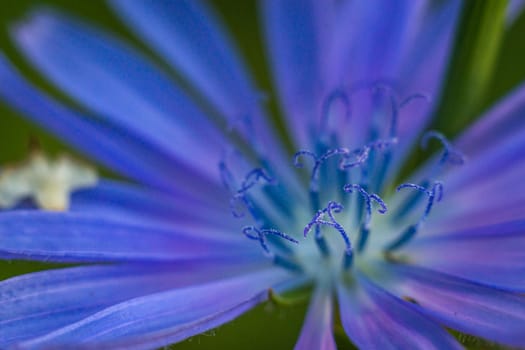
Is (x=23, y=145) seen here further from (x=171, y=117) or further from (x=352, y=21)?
(x=352, y=21)

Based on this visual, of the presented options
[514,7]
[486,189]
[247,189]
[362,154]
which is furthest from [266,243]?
[514,7]

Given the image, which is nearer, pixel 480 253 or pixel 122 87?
pixel 480 253

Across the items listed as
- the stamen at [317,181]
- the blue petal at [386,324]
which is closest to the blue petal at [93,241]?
the stamen at [317,181]

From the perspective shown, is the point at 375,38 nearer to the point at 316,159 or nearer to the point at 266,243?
the point at 316,159

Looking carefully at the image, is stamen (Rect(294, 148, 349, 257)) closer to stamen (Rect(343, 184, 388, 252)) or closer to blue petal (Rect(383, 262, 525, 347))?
stamen (Rect(343, 184, 388, 252))

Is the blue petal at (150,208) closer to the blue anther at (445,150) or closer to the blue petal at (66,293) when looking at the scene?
the blue petal at (66,293)

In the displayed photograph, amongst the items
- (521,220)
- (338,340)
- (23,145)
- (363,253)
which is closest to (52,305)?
(338,340)

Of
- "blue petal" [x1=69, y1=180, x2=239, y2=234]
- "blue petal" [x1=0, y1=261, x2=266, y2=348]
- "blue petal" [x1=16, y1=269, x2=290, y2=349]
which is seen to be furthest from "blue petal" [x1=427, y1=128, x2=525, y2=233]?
"blue petal" [x1=0, y1=261, x2=266, y2=348]
